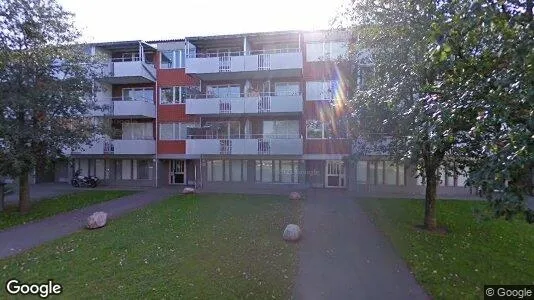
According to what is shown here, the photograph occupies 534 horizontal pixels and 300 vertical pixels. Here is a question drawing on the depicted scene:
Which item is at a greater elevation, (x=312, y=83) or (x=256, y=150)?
(x=312, y=83)

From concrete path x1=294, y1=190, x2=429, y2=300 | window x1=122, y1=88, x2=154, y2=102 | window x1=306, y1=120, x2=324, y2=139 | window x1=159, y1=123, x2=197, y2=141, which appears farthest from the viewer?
window x1=122, y1=88, x2=154, y2=102

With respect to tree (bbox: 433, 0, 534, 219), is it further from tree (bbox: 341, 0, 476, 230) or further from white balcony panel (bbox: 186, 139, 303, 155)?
white balcony panel (bbox: 186, 139, 303, 155)

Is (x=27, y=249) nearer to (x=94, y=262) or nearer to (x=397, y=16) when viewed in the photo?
(x=94, y=262)

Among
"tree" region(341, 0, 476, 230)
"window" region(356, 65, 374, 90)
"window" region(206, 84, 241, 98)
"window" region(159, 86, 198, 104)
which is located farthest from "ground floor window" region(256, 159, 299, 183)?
"window" region(356, 65, 374, 90)

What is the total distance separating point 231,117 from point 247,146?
9.75 ft

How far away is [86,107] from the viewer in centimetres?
1490

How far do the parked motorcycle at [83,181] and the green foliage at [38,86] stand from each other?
1043cm

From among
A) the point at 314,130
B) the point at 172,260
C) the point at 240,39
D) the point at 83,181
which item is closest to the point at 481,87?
the point at 172,260

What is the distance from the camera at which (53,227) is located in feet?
39.3

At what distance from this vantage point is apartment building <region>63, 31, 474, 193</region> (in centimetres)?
2119

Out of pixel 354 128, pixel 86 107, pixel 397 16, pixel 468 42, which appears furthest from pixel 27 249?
pixel 397 16

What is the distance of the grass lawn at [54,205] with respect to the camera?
1323 centimetres

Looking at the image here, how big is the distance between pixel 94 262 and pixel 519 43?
9.05 meters

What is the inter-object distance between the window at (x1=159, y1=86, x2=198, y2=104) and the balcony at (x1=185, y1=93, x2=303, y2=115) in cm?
208
